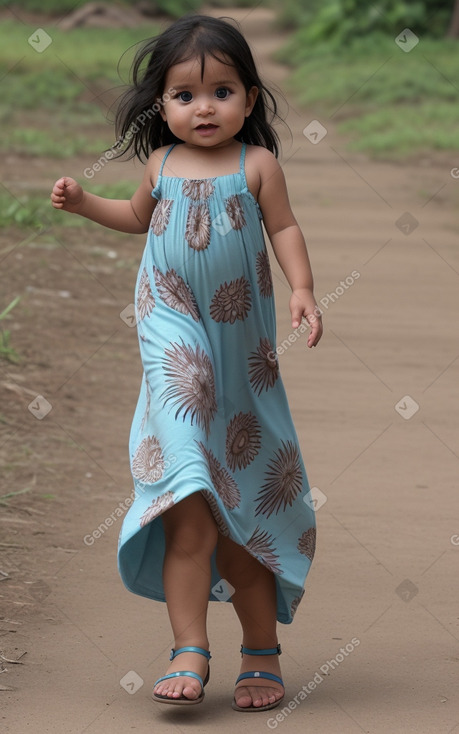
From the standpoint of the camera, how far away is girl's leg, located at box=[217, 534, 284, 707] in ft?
8.91

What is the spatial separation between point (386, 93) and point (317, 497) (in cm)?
1144

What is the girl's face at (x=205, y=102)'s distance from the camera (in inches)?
103

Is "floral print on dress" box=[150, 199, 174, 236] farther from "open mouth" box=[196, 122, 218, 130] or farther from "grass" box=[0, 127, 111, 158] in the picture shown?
"grass" box=[0, 127, 111, 158]

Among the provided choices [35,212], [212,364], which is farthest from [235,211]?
[35,212]

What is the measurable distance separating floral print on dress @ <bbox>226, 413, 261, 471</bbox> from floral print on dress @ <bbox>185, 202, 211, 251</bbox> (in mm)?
379

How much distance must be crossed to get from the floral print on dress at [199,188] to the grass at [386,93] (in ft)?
31.2

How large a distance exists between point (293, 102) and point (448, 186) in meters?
5.48

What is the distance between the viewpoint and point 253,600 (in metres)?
2.73

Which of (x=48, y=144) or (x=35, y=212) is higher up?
(x=35, y=212)

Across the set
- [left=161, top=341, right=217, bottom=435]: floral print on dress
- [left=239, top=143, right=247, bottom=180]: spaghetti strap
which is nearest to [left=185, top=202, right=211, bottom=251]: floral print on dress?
[left=239, top=143, right=247, bottom=180]: spaghetti strap

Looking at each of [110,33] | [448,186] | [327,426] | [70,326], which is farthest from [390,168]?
[110,33]

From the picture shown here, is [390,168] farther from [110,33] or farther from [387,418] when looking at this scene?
[110,33]

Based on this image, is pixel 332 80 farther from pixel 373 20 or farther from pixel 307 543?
pixel 307 543

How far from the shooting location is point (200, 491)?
245cm
